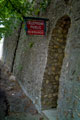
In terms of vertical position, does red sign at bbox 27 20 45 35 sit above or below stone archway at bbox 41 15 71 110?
above

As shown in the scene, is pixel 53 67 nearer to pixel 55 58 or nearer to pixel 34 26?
pixel 55 58

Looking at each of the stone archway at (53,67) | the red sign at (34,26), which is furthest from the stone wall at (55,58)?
the red sign at (34,26)

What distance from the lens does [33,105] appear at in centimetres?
554

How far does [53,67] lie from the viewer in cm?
512

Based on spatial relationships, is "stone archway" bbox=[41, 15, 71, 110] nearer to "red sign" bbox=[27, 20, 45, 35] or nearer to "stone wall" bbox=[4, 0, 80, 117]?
"stone wall" bbox=[4, 0, 80, 117]

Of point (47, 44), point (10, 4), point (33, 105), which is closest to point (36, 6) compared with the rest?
point (10, 4)

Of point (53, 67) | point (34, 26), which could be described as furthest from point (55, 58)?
point (34, 26)

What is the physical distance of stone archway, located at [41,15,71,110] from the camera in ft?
16.3

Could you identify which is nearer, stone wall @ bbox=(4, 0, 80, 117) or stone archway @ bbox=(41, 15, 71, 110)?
stone wall @ bbox=(4, 0, 80, 117)

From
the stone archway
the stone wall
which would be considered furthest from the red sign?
the stone archway

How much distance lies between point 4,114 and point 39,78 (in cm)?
176

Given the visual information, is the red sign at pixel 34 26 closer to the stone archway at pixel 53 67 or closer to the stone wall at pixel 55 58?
the stone wall at pixel 55 58

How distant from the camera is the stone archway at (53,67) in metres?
4.96

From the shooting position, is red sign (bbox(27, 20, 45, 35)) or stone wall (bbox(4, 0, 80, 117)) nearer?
stone wall (bbox(4, 0, 80, 117))
